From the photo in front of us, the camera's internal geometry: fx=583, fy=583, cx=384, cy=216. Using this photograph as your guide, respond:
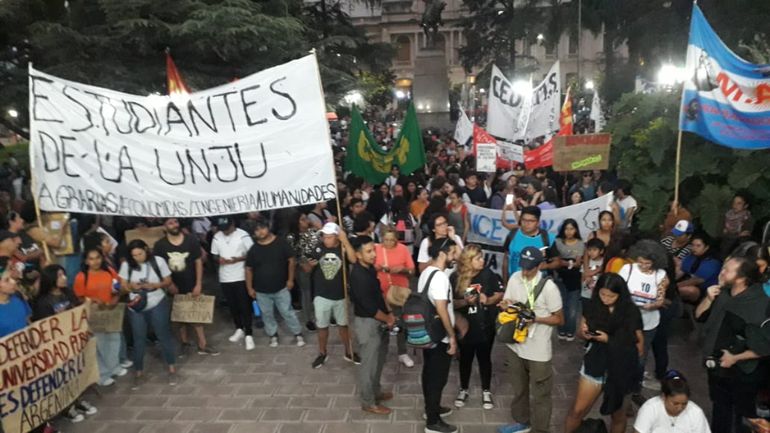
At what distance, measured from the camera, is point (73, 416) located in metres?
5.68

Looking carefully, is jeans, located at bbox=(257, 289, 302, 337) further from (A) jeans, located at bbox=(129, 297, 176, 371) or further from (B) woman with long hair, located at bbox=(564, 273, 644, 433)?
(B) woman with long hair, located at bbox=(564, 273, 644, 433)

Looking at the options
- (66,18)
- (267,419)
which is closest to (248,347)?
(267,419)

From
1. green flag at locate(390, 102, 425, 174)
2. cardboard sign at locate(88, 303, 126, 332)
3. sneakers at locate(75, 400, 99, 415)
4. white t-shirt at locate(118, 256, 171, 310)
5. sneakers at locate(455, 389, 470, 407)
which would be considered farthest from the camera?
green flag at locate(390, 102, 425, 174)

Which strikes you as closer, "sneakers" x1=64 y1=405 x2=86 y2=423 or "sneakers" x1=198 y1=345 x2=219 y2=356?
"sneakers" x1=64 y1=405 x2=86 y2=423

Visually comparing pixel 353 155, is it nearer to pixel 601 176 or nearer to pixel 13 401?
pixel 601 176

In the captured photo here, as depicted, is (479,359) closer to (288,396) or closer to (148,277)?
(288,396)

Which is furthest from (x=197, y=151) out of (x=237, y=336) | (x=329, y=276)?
(x=237, y=336)

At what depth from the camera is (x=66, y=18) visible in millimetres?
12164

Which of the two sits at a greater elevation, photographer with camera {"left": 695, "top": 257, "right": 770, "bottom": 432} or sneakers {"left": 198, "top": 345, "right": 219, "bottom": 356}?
photographer with camera {"left": 695, "top": 257, "right": 770, "bottom": 432}

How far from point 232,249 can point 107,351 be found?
175 cm

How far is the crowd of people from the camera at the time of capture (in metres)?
4.37

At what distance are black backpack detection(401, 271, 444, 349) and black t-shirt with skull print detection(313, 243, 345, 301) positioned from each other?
1.63 metres

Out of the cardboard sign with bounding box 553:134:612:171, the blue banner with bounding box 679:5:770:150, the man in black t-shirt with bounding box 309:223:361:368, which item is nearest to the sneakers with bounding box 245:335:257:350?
the man in black t-shirt with bounding box 309:223:361:368

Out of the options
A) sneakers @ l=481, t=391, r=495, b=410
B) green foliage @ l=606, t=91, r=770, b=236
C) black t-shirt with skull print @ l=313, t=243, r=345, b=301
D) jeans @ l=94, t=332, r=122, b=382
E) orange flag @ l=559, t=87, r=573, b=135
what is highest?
orange flag @ l=559, t=87, r=573, b=135
